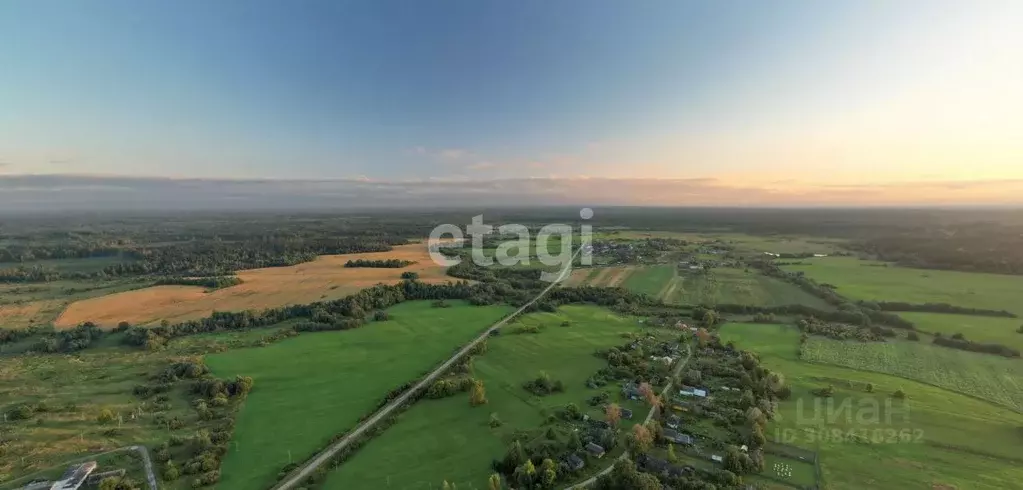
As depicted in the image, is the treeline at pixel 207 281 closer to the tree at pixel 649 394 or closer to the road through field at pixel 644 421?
the tree at pixel 649 394

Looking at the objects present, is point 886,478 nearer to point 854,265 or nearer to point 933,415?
point 933,415

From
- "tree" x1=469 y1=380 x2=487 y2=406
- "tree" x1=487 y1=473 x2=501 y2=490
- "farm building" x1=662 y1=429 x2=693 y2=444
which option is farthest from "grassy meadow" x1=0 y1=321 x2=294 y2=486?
"farm building" x1=662 y1=429 x2=693 y2=444

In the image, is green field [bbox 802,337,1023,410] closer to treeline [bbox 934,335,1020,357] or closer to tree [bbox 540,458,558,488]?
treeline [bbox 934,335,1020,357]

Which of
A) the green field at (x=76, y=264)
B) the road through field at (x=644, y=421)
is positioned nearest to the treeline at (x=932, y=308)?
the road through field at (x=644, y=421)

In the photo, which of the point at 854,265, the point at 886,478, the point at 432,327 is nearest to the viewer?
the point at 886,478

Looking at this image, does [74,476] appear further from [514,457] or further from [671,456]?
[671,456]

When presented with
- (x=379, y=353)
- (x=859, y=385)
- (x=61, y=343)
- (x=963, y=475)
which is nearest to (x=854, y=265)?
(x=859, y=385)
